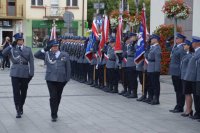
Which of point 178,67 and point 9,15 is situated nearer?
point 178,67

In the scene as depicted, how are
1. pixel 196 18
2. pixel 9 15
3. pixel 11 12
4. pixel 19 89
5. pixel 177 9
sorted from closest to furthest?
pixel 19 89 → pixel 177 9 → pixel 196 18 → pixel 9 15 → pixel 11 12

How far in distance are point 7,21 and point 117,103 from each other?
1697 inches

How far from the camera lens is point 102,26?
1819 centimetres

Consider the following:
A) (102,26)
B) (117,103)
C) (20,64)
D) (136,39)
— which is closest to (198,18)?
(102,26)

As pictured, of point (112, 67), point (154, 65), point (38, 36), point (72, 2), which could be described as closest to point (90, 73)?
point (112, 67)

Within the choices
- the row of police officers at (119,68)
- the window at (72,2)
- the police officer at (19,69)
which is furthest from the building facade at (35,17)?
the police officer at (19,69)

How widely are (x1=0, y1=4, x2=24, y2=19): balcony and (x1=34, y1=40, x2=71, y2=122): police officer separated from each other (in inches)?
1753

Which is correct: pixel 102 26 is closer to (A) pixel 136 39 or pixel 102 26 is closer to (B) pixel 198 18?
(A) pixel 136 39

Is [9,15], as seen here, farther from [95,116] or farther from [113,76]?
[95,116]

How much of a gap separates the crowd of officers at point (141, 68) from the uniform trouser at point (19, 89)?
3.83m

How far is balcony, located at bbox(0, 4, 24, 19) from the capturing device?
55281 millimetres

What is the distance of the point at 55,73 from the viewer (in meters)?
11.4

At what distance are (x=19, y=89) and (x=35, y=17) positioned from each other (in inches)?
1749

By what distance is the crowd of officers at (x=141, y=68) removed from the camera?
1207 centimetres
